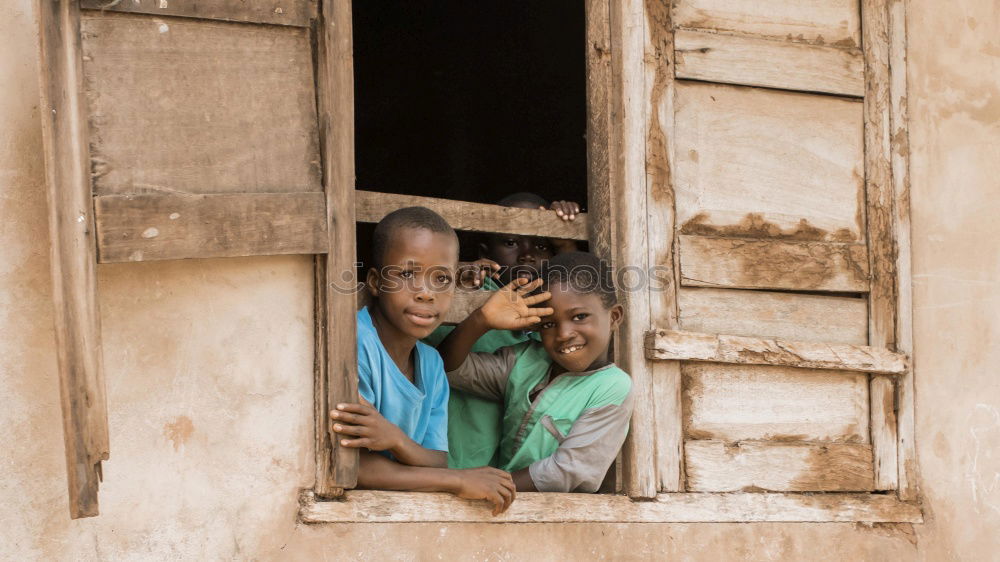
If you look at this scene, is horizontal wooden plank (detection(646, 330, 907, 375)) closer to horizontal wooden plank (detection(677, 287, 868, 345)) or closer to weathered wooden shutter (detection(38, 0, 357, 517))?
horizontal wooden plank (detection(677, 287, 868, 345))

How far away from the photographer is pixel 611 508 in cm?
322

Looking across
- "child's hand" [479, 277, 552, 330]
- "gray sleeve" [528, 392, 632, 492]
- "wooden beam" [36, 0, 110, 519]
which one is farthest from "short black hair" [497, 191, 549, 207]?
"wooden beam" [36, 0, 110, 519]

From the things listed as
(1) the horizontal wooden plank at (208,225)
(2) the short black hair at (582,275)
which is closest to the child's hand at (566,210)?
(2) the short black hair at (582,275)

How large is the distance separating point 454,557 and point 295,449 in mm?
545

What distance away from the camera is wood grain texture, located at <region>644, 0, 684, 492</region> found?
133 inches

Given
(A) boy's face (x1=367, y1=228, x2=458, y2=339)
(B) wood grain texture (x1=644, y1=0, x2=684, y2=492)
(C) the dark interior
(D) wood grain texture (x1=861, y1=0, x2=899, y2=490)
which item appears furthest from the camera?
(C) the dark interior

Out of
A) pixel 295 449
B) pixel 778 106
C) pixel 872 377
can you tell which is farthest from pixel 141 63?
pixel 872 377

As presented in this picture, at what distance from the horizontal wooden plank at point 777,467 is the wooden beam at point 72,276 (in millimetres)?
1843

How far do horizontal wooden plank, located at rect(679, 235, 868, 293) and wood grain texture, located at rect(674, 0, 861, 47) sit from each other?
28.3 inches

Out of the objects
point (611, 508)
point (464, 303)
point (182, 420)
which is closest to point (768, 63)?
point (464, 303)

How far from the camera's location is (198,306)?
2.69 m

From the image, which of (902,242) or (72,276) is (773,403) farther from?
(72,276)

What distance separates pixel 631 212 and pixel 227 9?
4.59 feet

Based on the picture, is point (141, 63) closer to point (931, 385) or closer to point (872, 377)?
point (872, 377)
